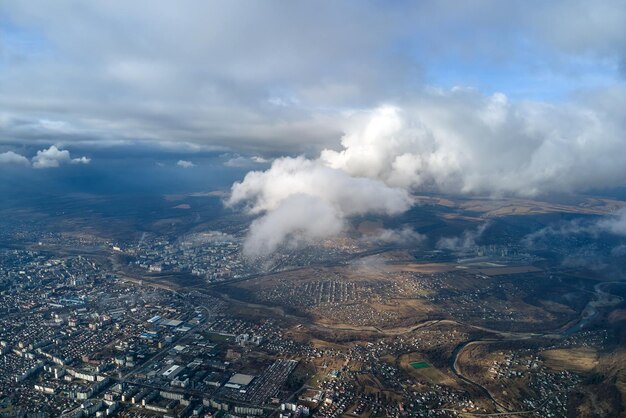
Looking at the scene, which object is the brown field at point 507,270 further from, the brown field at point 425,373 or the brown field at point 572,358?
the brown field at point 425,373

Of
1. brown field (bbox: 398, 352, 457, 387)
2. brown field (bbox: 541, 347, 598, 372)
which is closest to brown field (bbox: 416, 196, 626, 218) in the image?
brown field (bbox: 541, 347, 598, 372)

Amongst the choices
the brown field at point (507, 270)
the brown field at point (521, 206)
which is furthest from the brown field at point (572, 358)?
the brown field at point (521, 206)

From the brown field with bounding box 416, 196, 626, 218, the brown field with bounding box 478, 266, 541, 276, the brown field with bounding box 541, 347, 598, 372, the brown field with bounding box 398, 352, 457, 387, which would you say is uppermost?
the brown field with bounding box 416, 196, 626, 218

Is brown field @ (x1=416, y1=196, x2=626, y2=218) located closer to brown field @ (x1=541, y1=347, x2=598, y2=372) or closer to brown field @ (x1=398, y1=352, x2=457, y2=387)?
brown field @ (x1=541, y1=347, x2=598, y2=372)

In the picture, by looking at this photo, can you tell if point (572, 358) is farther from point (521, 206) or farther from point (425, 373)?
point (521, 206)

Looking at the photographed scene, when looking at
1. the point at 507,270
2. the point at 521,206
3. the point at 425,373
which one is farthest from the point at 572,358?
the point at 521,206

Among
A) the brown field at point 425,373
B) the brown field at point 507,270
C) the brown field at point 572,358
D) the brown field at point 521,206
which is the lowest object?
the brown field at point 425,373

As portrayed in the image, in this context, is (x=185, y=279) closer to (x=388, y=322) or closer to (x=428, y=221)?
(x=388, y=322)

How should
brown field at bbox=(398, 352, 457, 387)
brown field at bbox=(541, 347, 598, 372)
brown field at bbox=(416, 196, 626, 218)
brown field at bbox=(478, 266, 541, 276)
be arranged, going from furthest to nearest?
brown field at bbox=(416, 196, 626, 218)
brown field at bbox=(478, 266, 541, 276)
brown field at bbox=(541, 347, 598, 372)
brown field at bbox=(398, 352, 457, 387)

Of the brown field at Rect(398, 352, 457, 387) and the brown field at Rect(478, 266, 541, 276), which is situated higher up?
the brown field at Rect(478, 266, 541, 276)

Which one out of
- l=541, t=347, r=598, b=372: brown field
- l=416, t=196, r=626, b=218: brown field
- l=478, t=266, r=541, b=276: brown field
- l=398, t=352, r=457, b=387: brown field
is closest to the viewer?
l=398, t=352, r=457, b=387: brown field

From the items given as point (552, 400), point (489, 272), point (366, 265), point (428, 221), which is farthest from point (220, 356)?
point (428, 221)
